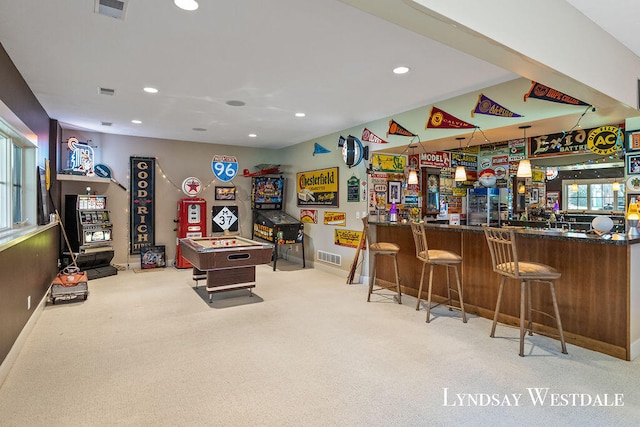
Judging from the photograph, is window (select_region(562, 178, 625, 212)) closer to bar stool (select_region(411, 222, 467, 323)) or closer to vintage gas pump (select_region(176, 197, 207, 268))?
bar stool (select_region(411, 222, 467, 323))

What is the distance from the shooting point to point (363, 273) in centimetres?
580

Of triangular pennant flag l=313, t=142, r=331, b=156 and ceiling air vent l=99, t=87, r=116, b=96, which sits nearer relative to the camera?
ceiling air vent l=99, t=87, r=116, b=96

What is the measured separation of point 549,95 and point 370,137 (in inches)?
103

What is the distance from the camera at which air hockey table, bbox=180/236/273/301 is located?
4378mm

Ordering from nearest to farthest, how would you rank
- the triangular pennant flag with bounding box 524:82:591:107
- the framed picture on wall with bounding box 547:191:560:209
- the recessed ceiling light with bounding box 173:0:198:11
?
the recessed ceiling light with bounding box 173:0:198:11, the triangular pennant flag with bounding box 524:82:591:107, the framed picture on wall with bounding box 547:191:560:209

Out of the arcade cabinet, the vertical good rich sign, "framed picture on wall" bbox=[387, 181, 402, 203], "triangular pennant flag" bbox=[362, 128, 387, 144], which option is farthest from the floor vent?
the arcade cabinet

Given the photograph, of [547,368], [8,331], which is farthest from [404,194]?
[8,331]

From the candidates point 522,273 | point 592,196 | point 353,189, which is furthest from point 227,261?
point 592,196

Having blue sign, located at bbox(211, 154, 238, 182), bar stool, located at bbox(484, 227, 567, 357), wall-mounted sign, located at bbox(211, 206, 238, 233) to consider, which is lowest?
bar stool, located at bbox(484, 227, 567, 357)

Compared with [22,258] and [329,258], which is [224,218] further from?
[22,258]

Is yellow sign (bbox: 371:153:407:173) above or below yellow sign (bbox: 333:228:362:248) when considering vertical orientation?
above

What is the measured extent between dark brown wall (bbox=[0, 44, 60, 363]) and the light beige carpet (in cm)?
30

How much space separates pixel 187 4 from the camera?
7.80 feet

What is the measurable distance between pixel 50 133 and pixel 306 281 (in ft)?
15.9
